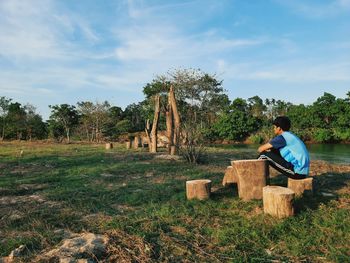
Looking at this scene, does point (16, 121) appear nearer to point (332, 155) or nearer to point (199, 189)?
point (332, 155)

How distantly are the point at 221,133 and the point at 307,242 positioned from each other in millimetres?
32919

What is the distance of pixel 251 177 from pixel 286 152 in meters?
0.68

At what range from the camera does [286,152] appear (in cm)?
525

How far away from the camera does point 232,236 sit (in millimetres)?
3744

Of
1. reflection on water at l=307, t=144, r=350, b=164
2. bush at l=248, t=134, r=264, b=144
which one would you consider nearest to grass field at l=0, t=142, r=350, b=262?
reflection on water at l=307, t=144, r=350, b=164

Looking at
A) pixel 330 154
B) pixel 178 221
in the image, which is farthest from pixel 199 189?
pixel 330 154

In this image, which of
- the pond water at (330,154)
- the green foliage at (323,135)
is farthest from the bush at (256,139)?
the pond water at (330,154)

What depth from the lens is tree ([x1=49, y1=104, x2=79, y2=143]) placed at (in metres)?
31.6

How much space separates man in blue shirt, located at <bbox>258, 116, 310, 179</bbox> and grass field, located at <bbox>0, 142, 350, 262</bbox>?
1.52 feet

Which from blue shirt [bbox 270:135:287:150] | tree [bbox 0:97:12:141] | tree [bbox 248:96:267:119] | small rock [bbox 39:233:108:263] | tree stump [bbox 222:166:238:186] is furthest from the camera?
tree [bbox 248:96:267:119]

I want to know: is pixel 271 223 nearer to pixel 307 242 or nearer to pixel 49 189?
pixel 307 242

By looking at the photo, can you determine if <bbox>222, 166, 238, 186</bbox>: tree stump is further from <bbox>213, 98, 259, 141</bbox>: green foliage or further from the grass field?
<bbox>213, 98, 259, 141</bbox>: green foliage

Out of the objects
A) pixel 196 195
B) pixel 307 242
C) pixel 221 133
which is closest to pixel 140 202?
pixel 196 195

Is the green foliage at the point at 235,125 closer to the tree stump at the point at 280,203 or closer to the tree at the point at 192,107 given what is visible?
the tree at the point at 192,107
